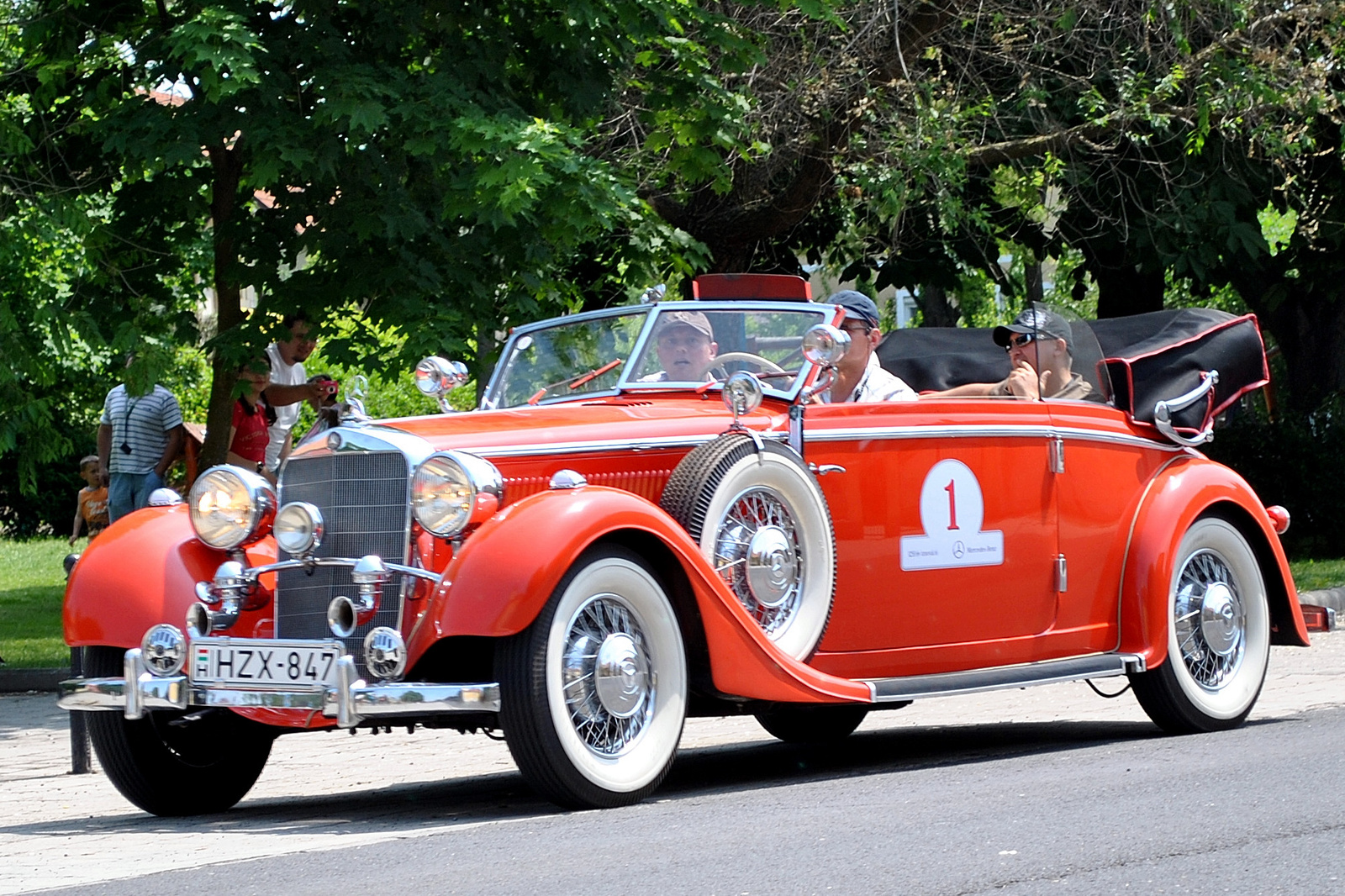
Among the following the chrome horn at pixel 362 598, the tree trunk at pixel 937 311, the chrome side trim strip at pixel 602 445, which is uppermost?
the tree trunk at pixel 937 311

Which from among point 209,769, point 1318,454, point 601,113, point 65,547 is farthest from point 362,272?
point 65,547

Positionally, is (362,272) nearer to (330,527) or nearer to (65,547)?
(330,527)

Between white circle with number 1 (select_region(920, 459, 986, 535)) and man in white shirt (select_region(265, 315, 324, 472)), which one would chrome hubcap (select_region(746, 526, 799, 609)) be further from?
man in white shirt (select_region(265, 315, 324, 472))

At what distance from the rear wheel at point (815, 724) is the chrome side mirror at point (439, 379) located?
200 cm

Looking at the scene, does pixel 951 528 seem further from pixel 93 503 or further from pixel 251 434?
pixel 93 503

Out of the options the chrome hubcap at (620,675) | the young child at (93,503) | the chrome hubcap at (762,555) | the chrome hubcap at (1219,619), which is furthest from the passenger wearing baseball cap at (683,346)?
the young child at (93,503)

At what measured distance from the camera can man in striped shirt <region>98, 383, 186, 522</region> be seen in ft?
44.4

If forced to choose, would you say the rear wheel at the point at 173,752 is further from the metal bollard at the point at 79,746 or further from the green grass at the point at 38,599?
the green grass at the point at 38,599

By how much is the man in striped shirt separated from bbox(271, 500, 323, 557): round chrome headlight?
7.27 metres

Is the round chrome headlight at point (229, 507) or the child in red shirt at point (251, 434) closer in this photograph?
the round chrome headlight at point (229, 507)

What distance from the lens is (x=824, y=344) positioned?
7.18 metres

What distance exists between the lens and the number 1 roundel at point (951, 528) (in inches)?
296

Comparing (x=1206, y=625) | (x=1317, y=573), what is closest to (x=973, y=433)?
(x=1206, y=625)

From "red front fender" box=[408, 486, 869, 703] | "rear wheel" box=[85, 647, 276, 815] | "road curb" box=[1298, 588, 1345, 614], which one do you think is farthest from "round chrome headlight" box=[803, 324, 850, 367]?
"road curb" box=[1298, 588, 1345, 614]
